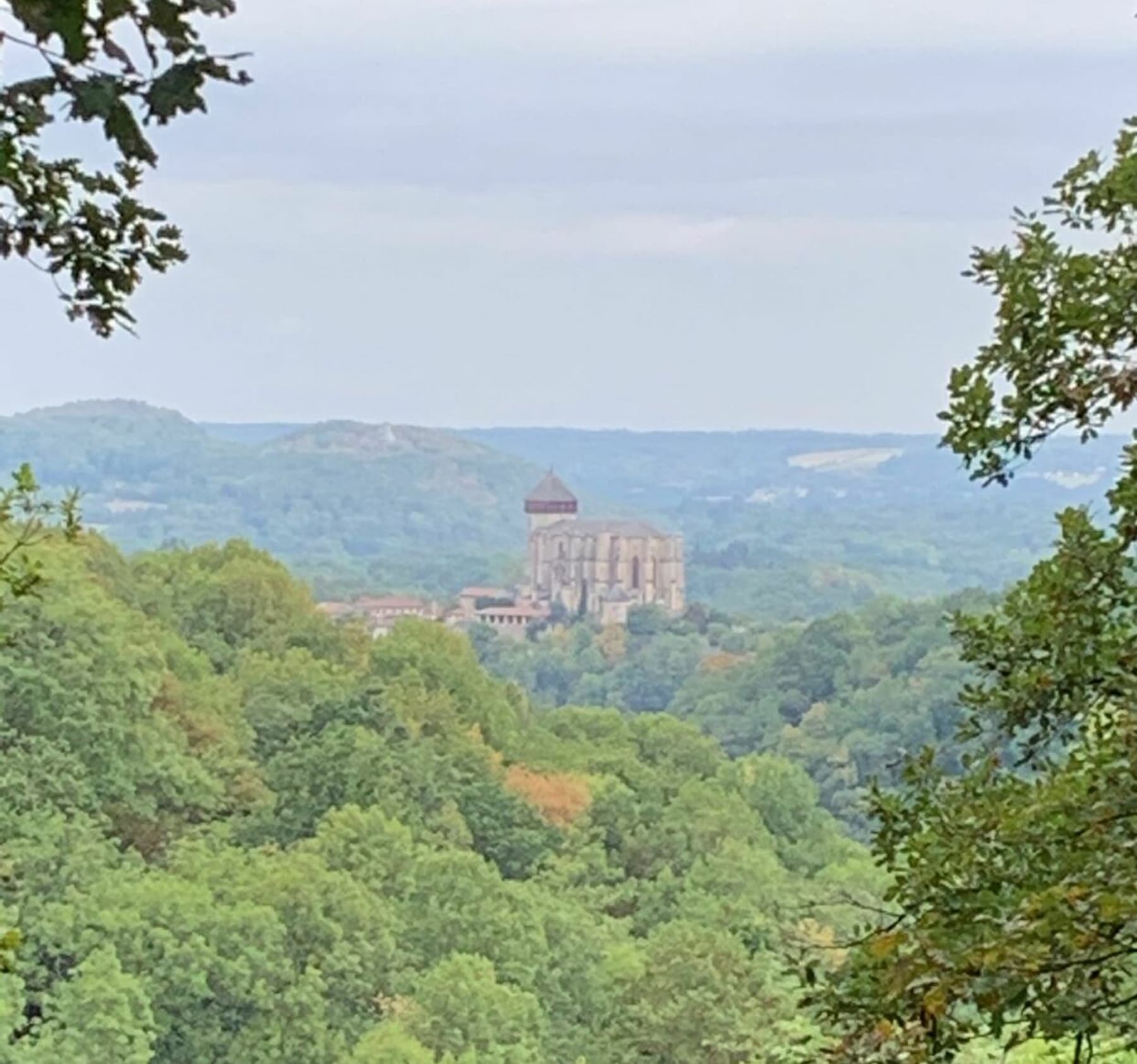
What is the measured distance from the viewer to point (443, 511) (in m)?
167

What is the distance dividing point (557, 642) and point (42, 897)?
65.6m

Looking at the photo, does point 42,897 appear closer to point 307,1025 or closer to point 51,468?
point 307,1025

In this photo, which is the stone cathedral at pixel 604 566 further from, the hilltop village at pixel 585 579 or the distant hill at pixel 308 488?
the distant hill at pixel 308 488

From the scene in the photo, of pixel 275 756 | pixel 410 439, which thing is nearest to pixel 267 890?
pixel 275 756

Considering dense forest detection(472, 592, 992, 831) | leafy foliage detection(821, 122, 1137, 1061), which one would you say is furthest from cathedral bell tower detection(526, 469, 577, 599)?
leafy foliage detection(821, 122, 1137, 1061)

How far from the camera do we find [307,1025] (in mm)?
19719

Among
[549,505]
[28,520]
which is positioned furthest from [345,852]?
[549,505]

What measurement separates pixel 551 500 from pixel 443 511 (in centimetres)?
5166

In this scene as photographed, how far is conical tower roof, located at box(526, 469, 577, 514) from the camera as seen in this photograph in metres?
114

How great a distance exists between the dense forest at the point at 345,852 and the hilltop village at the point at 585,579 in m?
59.2

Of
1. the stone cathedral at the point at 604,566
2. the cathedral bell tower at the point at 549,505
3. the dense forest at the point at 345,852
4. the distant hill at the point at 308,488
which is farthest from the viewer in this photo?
the distant hill at the point at 308,488

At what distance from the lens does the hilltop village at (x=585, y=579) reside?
9875cm

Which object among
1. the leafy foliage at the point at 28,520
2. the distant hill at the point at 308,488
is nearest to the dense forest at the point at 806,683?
the distant hill at the point at 308,488

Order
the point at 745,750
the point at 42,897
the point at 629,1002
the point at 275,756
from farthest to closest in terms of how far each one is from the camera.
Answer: the point at 745,750 < the point at 275,756 < the point at 42,897 < the point at 629,1002
